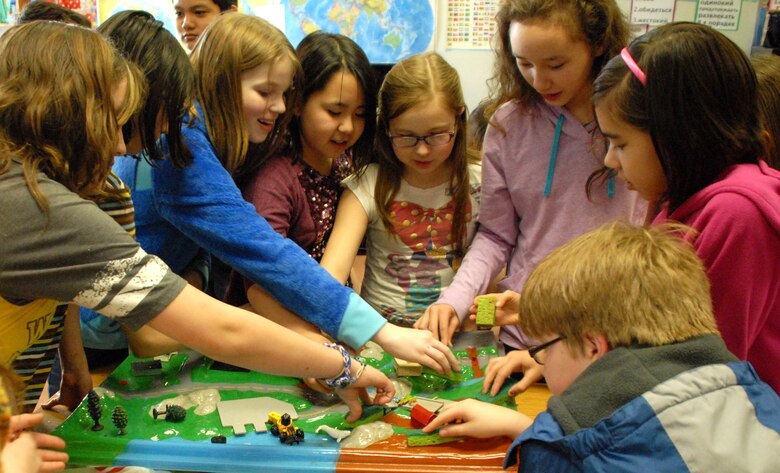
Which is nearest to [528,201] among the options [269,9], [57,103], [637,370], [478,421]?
[478,421]

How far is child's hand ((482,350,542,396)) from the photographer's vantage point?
3.65ft

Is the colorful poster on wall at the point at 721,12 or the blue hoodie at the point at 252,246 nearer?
the blue hoodie at the point at 252,246

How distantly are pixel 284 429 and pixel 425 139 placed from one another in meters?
0.68

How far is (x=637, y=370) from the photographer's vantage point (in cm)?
72

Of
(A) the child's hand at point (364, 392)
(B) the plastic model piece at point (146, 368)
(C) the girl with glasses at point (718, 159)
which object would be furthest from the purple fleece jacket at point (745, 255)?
(B) the plastic model piece at point (146, 368)

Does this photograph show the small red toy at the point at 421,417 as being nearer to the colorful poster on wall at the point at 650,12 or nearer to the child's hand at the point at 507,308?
the child's hand at the point at 507,308

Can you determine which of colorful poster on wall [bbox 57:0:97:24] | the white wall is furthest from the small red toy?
colorful poster on wall [bbox 57:0:97:24]

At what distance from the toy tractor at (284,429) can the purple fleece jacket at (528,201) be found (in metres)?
0.46

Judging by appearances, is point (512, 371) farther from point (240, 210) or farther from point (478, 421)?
point (240, 210)

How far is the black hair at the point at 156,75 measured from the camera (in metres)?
1.07

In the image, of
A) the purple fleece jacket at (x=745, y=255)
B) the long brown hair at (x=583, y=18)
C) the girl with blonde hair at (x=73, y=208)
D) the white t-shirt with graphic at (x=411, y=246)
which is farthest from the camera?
the white t-shirt with graphic at (x=411, y=246)

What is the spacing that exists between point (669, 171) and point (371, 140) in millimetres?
667

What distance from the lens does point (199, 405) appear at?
106 centimetres

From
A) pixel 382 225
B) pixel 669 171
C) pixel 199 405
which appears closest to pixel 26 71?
pixel 199 405
